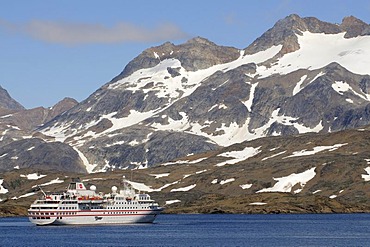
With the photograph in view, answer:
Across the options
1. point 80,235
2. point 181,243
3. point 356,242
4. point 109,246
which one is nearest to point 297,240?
point 356,242

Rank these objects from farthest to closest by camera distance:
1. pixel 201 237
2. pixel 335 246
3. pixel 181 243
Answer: pixel 201 237
pixel 181 243
pixel 335 246

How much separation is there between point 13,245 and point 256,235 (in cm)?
5263

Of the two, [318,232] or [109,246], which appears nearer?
[109,246]

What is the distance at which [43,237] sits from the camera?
584 feet

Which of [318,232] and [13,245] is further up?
[13,245]

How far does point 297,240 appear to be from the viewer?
164500mm

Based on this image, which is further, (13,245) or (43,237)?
(43,237)

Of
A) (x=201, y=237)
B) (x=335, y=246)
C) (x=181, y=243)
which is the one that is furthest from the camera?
(x=201, y=237)

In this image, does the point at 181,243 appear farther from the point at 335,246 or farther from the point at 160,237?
the point at 335,246

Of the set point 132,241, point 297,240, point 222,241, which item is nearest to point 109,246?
point 132,241

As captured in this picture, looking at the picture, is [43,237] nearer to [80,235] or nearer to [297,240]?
[80,235]

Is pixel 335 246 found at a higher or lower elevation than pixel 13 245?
lower

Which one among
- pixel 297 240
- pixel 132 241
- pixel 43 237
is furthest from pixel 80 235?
pixel 297 240

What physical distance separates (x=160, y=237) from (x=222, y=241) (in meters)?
18.5
